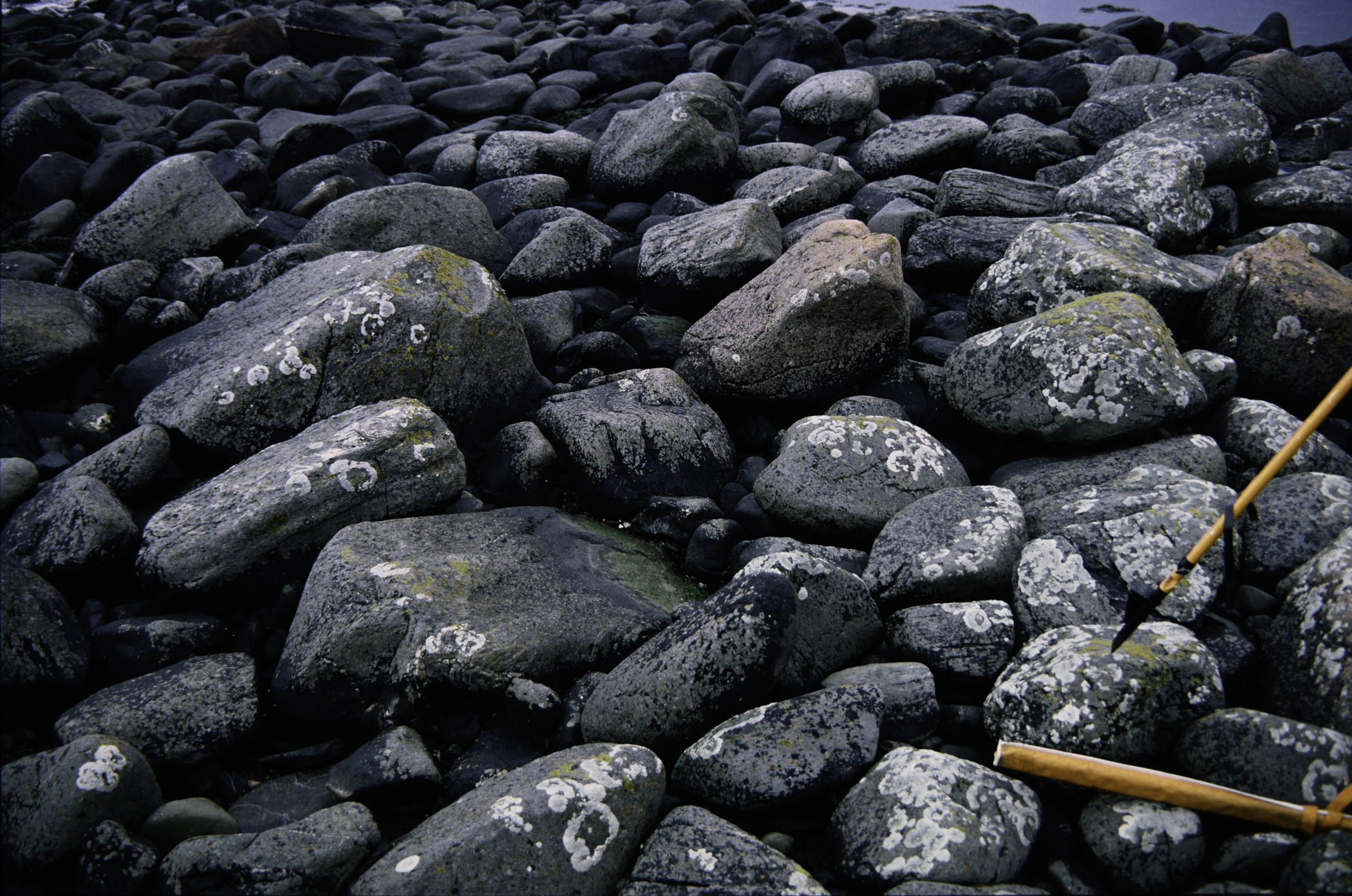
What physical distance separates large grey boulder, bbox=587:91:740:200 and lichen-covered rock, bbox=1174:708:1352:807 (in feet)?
21.4

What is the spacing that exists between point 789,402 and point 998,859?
3.17 metres

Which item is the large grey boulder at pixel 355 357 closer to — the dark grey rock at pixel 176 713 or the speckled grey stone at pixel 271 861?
the dark grey rock at pixel 176 713

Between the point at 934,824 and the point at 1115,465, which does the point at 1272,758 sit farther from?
the point at 1115,465

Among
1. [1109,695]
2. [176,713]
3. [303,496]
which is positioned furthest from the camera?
[303,496]

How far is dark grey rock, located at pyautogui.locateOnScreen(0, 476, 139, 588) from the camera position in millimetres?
3949

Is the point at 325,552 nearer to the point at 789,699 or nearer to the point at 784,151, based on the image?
the point at 789,699

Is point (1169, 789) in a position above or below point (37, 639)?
above

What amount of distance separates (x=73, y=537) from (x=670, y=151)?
5.83 meters

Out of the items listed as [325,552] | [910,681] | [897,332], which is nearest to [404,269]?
[325,552]

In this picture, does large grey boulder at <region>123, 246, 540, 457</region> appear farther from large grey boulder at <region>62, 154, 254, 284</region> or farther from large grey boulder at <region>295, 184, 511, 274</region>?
large grey boulder at <region>62, 154, 254, 284</region>

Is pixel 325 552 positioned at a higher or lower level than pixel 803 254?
lower

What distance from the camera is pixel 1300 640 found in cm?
300

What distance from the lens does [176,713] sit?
3309 millimetres

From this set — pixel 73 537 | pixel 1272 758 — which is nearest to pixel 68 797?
pixel 73 537
